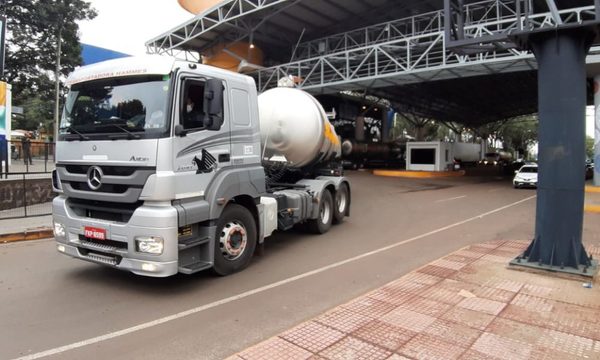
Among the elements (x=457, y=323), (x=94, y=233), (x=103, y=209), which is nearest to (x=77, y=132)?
(x=103, y=209)

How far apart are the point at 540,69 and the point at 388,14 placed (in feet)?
79.7

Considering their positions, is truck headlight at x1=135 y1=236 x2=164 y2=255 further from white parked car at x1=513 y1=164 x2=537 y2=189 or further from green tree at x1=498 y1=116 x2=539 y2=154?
green tree at x1=498 y1=116 x2=539 y2=154

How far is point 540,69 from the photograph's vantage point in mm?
6547

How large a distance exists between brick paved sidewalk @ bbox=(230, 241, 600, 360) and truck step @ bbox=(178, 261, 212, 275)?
1.81m

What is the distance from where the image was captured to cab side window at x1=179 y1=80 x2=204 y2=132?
5.67 meters

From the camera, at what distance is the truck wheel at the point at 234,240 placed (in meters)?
6.32

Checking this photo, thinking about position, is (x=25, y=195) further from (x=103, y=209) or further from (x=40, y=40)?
(x=40, y=40)

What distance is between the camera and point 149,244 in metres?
5.34

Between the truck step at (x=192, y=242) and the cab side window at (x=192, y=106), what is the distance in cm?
144

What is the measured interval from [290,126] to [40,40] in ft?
103

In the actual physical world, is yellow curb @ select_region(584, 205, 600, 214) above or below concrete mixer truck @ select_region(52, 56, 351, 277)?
below

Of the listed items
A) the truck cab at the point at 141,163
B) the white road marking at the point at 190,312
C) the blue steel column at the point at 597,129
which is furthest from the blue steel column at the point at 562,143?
the blue steel column at the point at 597,129

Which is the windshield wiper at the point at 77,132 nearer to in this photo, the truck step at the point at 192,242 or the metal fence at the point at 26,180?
the truck step at the point at 192,242

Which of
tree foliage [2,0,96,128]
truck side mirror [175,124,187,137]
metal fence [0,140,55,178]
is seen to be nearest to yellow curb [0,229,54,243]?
metal fence [0,140,55,178]
